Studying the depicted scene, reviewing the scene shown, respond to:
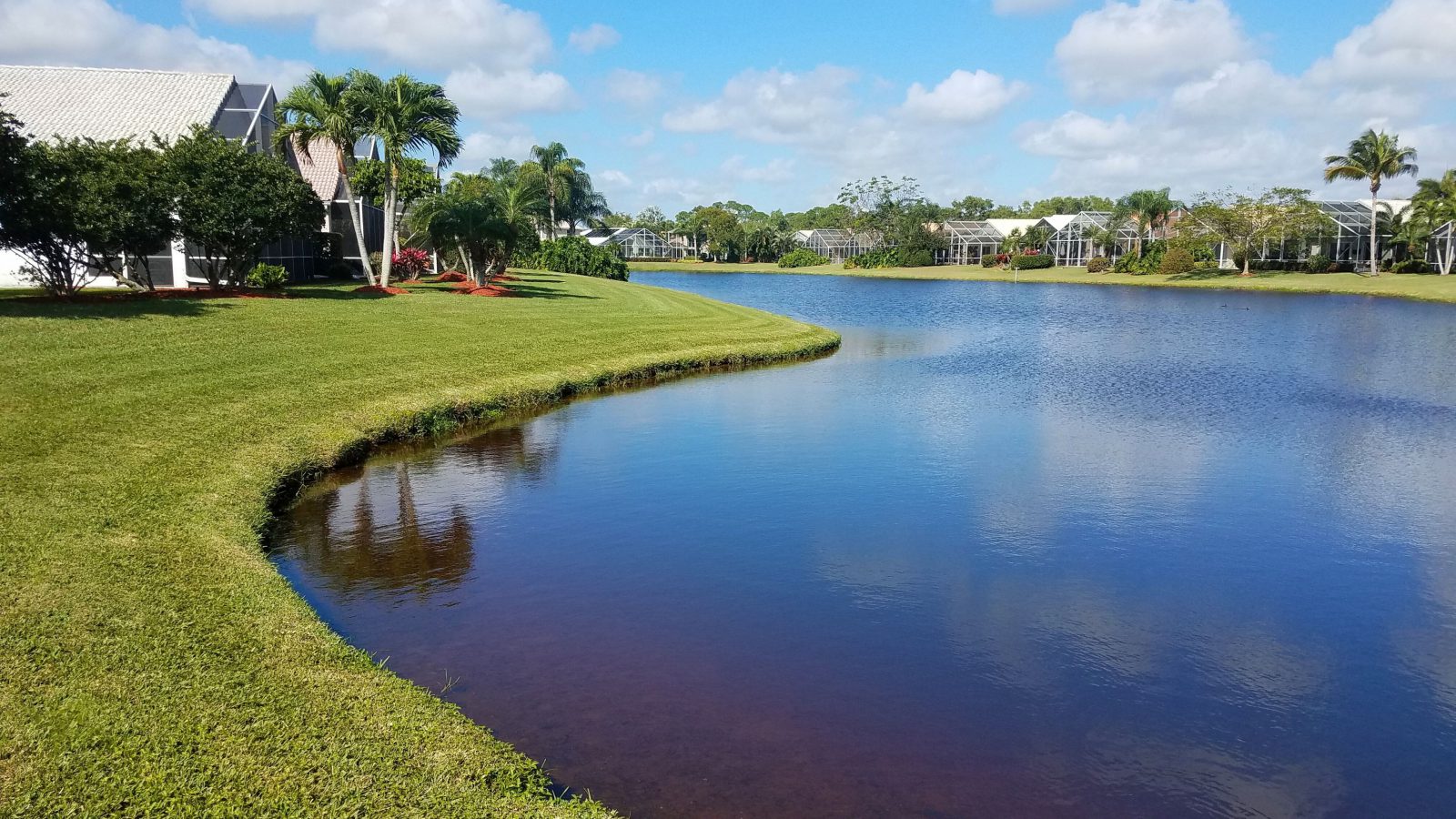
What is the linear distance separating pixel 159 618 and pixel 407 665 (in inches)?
78.5

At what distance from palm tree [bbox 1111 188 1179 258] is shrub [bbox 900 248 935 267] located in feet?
65.0

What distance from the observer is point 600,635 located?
29.6 feet

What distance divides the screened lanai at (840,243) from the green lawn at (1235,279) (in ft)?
29.2

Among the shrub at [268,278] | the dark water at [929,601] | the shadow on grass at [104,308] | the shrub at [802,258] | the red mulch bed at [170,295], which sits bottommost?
the dark water at [929,601]

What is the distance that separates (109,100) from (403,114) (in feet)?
40.3

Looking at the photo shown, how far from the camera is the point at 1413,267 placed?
225 ft

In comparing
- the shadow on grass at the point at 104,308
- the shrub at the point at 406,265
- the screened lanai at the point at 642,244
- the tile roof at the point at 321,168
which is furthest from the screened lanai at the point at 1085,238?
the shadow on grass at the point at 104,308

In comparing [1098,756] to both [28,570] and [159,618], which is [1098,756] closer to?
[159,618]

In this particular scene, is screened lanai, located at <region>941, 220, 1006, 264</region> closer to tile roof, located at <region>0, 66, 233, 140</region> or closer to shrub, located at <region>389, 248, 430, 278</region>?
shrub, located at <region>389, 248, 430, 278</region>

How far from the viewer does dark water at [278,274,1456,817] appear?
275 inches

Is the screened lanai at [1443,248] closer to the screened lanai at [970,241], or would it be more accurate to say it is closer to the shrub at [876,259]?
the screened lanai at [970,241]

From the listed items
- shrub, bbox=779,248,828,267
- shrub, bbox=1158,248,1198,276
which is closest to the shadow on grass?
shrub, bbox=1158,248,1198,276

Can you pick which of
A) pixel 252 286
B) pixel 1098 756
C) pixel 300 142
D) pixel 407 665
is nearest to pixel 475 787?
pixel 407 665

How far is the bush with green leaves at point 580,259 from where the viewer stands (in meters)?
65.8
